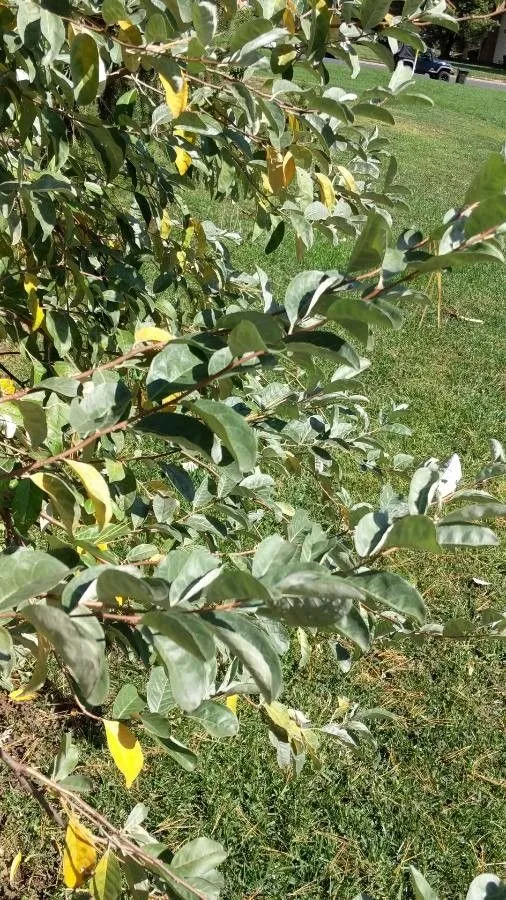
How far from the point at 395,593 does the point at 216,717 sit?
375mm

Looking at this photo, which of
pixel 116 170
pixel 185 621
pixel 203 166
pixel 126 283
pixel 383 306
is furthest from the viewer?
pixel 203 166

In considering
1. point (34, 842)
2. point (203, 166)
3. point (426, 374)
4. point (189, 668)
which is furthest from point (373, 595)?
point (426, 374)

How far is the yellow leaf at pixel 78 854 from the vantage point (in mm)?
1047

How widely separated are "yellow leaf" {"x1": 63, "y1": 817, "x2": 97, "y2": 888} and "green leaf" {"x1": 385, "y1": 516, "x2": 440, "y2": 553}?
583mm

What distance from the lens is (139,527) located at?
1507 millimetres

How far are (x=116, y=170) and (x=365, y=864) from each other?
1849 millimetres

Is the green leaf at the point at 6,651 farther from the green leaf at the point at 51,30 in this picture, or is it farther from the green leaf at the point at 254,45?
the green leaf at the point at 254,45

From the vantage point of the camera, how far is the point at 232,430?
78 cm

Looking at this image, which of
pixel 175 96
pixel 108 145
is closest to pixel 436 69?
pixel 108 145

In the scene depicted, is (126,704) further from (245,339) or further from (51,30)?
(51,30)

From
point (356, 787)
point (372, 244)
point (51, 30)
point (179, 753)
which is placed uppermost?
point (51, 30)

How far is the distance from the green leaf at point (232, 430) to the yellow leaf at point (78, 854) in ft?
1.89

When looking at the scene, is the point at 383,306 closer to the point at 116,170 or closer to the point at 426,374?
the point at 116,170

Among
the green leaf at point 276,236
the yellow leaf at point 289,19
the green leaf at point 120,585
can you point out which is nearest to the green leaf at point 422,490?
the green leaf at point 120,585
